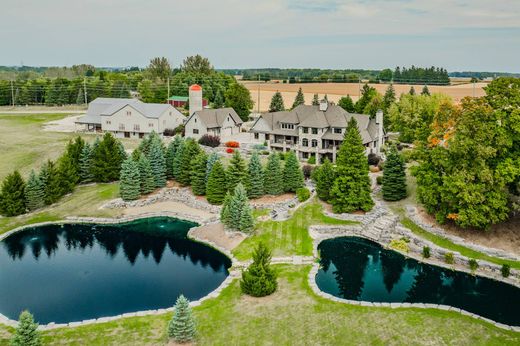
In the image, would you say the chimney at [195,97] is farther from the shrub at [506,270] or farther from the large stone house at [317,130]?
the shrub at [506,270]

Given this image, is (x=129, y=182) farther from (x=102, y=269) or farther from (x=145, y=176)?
(x=102, y=269)

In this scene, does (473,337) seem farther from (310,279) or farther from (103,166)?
(103,166)

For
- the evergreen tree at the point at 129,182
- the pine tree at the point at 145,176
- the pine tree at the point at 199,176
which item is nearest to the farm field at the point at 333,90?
Answer: the pine tree at the point at 199,176

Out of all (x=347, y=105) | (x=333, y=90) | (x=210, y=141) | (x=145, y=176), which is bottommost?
(x=145, y=176)

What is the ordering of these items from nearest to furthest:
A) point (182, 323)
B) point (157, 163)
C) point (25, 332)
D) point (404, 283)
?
point (25, 332)
point (182, 323)
point (404, 283)
point (157, 163)

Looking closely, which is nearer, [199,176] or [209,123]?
[199,176]

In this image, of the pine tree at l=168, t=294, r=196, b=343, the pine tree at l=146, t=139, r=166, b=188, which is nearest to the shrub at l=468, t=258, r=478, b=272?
the pine tree at l=168, t=294, r=196, b=343

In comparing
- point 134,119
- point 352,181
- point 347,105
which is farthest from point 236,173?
point 347,105
